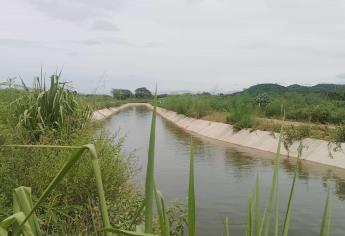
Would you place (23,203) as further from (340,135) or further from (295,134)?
(295,134)

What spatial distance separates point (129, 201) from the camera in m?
8.38

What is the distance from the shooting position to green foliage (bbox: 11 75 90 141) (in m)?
A: 9.61

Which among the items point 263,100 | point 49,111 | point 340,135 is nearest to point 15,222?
point 49,111

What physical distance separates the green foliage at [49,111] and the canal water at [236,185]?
2.95 feet

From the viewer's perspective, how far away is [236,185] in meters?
17.2

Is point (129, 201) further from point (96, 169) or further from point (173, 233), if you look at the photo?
point (96, 169)

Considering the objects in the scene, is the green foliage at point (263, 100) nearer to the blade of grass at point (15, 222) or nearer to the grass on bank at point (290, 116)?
the grass on bank at point (290, 116)

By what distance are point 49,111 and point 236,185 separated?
29.4 feet

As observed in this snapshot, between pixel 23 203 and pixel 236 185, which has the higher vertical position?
pixel 23 203

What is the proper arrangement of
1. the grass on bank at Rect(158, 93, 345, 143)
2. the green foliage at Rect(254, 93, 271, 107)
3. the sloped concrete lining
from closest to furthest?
1. the sloped concrete lining
2. the grass on bank at Rect(158, 93, 345, 143)
3. the green foliage at Rect(254, 93, 271, 107)

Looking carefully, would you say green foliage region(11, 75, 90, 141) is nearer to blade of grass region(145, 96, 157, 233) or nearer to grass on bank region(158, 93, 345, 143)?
grass on bank region(158, 93, 345, 143)

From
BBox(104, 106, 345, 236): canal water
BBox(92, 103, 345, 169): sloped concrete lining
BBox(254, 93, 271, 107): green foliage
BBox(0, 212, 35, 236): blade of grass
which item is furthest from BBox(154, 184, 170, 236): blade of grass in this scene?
BBox(254, 93, 271, 107): green foliage

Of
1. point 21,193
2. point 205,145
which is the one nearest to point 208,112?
point 205,145

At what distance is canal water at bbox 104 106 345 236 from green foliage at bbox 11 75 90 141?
899mm
